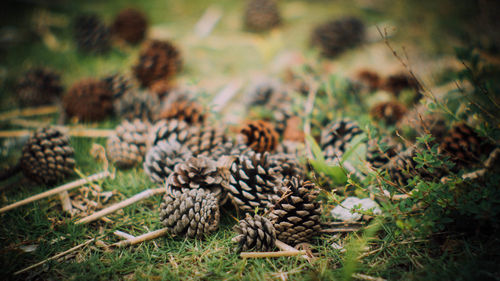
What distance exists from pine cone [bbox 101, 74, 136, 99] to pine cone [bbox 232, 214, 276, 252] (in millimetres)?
1839

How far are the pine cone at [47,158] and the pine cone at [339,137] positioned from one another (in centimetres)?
172

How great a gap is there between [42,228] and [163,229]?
0.71 m

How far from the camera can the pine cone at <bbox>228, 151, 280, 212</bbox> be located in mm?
1373

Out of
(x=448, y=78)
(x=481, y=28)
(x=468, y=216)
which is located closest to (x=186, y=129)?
(x=468, y=216)

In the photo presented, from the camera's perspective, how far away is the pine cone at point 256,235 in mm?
1235

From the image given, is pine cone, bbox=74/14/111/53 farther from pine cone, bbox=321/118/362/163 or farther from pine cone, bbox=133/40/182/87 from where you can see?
pine cone, bbox=321/118/362/163

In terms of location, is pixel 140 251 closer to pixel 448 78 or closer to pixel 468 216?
pixel 468 216

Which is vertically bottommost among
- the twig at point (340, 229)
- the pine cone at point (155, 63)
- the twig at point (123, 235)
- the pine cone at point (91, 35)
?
the twig at point (123, 235)

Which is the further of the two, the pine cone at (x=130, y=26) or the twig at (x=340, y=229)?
the pine cone at (x=130, y=26)

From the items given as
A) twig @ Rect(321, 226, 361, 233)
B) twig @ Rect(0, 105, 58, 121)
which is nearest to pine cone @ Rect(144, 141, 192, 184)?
twig @ Rect(321, 226, 361, 233)

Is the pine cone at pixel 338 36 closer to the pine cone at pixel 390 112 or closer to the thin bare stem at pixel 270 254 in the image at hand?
the pine cone at pixel 390 112

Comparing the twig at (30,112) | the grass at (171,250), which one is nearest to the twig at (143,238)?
the grass at (171,250)

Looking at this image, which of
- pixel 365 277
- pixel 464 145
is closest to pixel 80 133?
pixel 365 277

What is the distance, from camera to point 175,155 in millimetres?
1653
